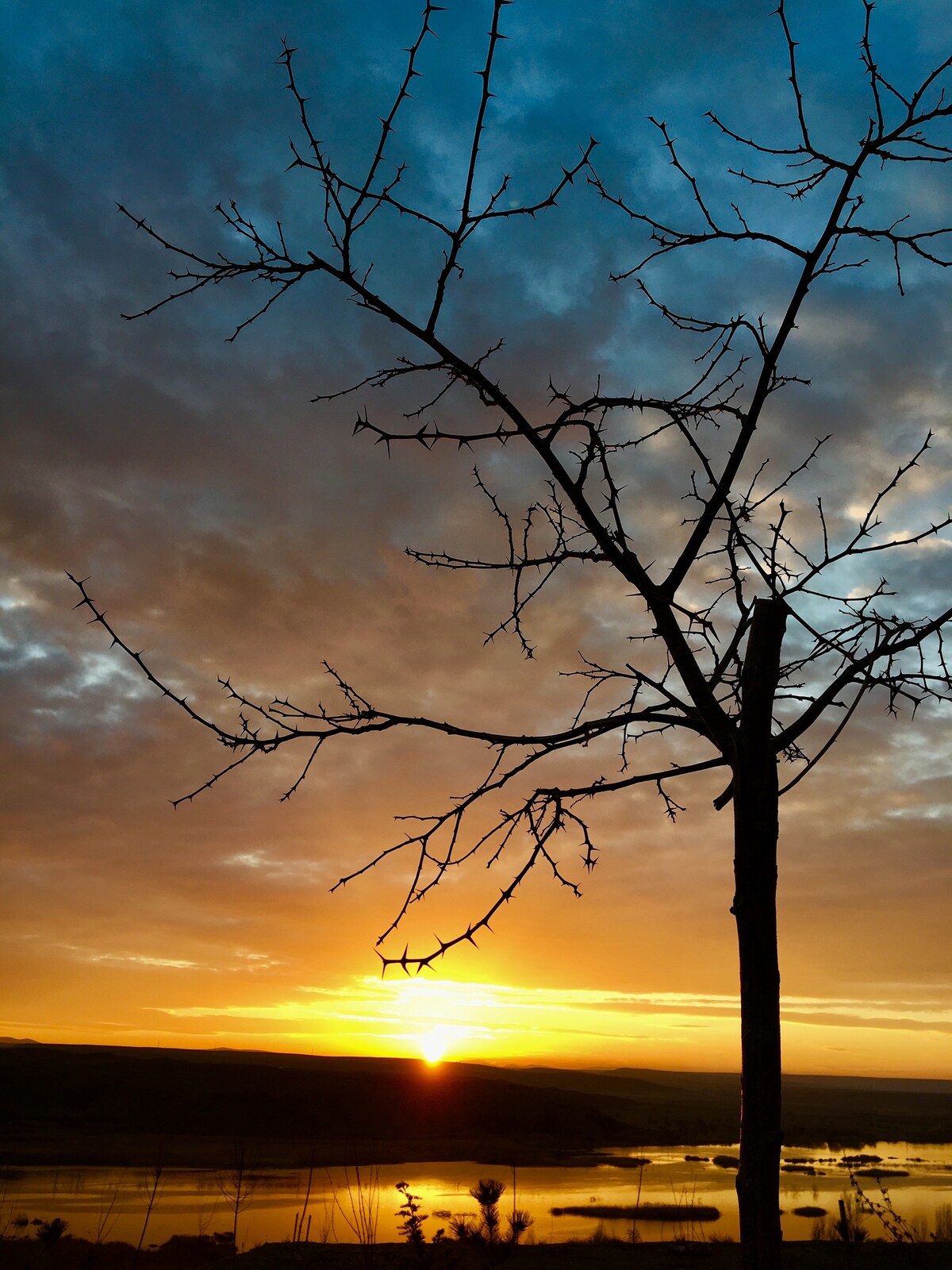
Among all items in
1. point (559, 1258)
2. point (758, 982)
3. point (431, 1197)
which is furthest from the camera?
point (431, 1197)

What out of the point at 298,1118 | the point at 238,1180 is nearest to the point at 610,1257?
the point at 238,1180

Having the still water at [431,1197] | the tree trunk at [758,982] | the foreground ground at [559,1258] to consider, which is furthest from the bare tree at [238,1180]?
the tree trunk at [758,982]

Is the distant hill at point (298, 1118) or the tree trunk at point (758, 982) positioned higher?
the tree trunk at point (758, 982)

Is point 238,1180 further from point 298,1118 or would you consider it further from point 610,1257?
point 298,1118

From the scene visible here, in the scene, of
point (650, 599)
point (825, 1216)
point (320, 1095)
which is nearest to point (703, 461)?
point (650, 599)

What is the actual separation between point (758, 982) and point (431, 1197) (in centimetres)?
2657

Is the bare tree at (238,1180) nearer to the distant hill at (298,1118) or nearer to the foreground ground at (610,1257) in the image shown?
the foreground ground at (610,1257)

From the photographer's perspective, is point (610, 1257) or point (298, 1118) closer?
point (610, 1257)

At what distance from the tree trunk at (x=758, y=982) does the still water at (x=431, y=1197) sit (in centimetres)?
1530

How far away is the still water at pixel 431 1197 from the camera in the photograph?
21438mm

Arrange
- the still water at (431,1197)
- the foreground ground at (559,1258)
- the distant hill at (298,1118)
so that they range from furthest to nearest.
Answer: the distant hill at (298,1118)
the still water at (431,1197)
the foreground ground at (559,1258)

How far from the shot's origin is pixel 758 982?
115 inches

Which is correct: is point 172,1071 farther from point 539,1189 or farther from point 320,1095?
point 539,1189

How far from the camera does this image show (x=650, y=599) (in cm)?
344
